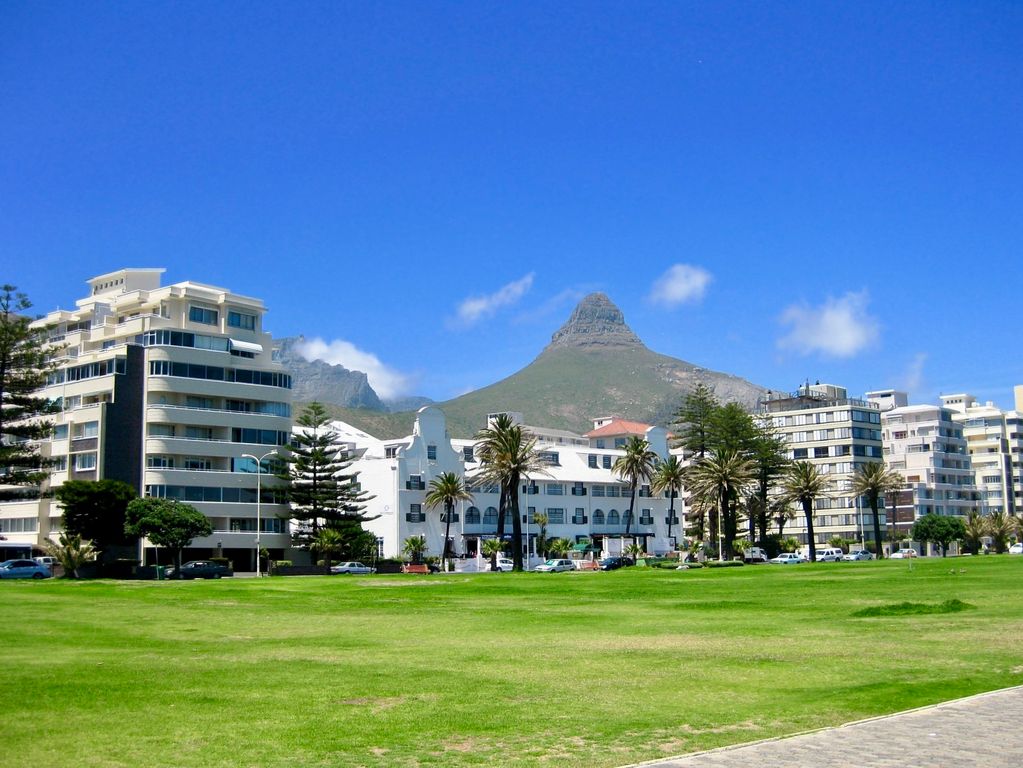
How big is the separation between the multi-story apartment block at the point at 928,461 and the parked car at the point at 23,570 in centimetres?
13184

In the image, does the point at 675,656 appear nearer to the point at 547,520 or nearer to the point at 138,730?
the point at 138,730

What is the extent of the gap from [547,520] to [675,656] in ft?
336

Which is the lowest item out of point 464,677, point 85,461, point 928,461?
point 464,677

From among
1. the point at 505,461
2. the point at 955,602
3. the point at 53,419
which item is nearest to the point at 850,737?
the point at 955,602

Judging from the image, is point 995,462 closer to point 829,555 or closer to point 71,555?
point 829,555

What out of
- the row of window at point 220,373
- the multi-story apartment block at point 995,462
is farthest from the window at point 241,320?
the multi-story apartment block at point 995,462

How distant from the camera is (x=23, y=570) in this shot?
77688 millimetres

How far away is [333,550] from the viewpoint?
98.2 m

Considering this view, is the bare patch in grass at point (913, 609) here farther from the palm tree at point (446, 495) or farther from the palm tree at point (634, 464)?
the palm tree at point (634, 464)

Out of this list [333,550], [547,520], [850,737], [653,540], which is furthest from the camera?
[653,540]

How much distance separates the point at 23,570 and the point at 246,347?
106 ft

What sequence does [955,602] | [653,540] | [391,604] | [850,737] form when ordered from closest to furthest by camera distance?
[850,737]
[955,602]
[391,604]
[653,540]

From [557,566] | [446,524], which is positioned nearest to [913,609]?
[557,566]

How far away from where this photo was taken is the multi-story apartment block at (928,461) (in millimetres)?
172000
